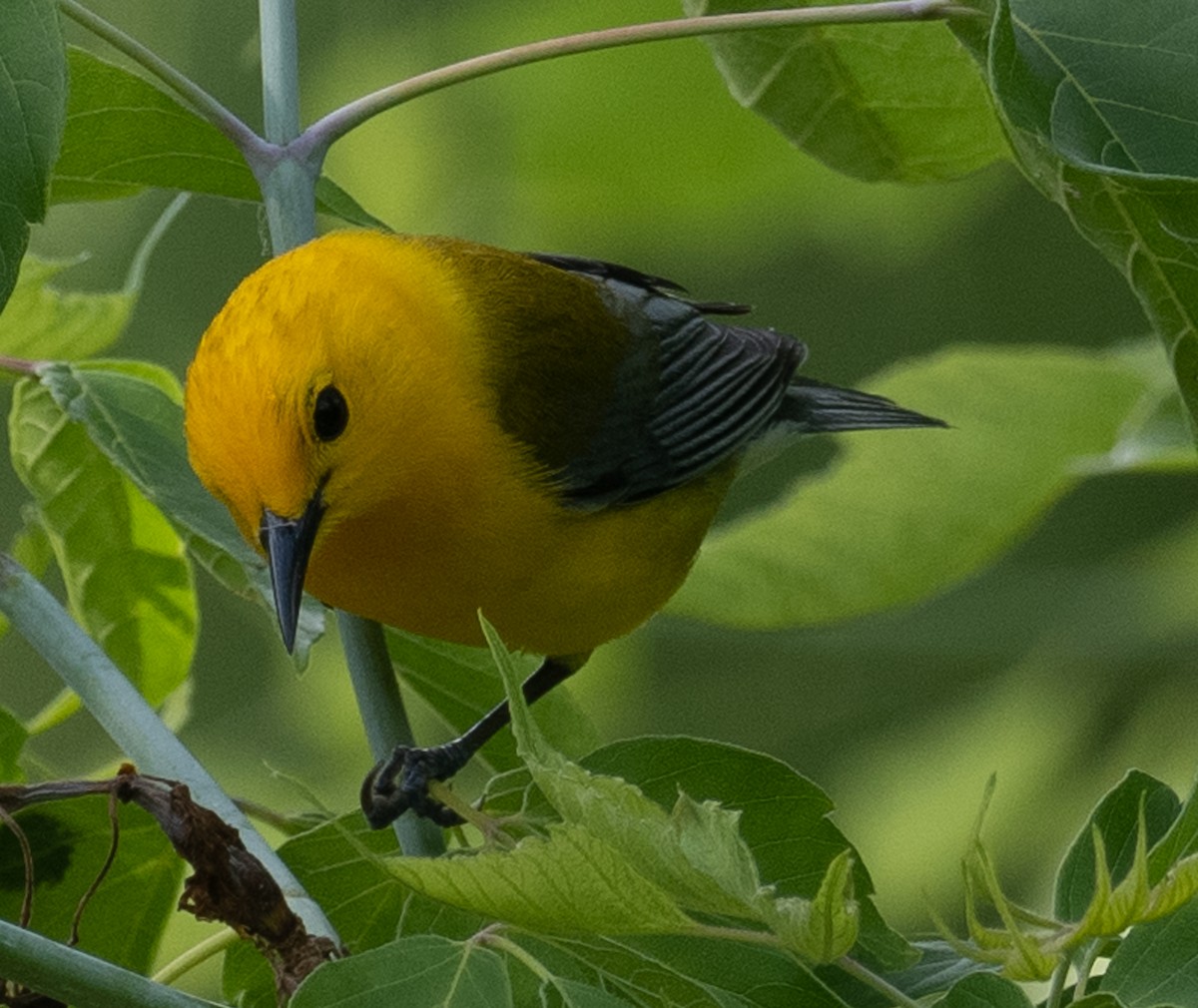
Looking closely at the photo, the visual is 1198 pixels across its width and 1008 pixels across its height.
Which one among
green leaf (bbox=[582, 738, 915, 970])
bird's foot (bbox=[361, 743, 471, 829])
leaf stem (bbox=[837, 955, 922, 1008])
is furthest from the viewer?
bird's foot (bbox=[361, 743, 471, 829])

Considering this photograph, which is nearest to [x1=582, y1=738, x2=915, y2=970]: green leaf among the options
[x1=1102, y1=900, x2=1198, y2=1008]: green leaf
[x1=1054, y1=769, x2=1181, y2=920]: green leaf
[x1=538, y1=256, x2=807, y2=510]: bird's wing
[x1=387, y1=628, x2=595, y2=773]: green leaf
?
[x1=1054, y1=769, x2=1181, y2=920]: green leaf

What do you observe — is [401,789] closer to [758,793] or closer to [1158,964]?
[758,793]

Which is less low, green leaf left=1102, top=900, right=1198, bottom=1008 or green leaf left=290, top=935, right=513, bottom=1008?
green leaf left=290, top=935, right=513, bottom=1008

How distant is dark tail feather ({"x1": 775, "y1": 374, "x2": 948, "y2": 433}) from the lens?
3666mm

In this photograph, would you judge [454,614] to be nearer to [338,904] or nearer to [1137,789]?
[338,904]

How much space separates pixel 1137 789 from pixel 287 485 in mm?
1219

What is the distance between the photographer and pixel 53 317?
8.59 feet

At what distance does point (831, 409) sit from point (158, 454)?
6.19 feet

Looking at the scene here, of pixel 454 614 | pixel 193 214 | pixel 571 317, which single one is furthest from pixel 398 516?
pixel 193 214

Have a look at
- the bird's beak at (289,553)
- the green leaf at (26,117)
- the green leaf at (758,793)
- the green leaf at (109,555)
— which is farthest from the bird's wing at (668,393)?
the green leaf at (26,117)

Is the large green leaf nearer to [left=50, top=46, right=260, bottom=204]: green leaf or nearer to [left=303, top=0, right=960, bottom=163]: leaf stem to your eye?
[left=303, top=0, right=960, bottom=163]: leaf stem

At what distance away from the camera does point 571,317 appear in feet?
11.1

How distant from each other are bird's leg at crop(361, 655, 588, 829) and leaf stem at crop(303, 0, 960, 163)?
68 cm

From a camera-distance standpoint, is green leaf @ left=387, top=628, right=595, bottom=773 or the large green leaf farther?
green leaf @ left=387, top=628, right=595, bottom=773
